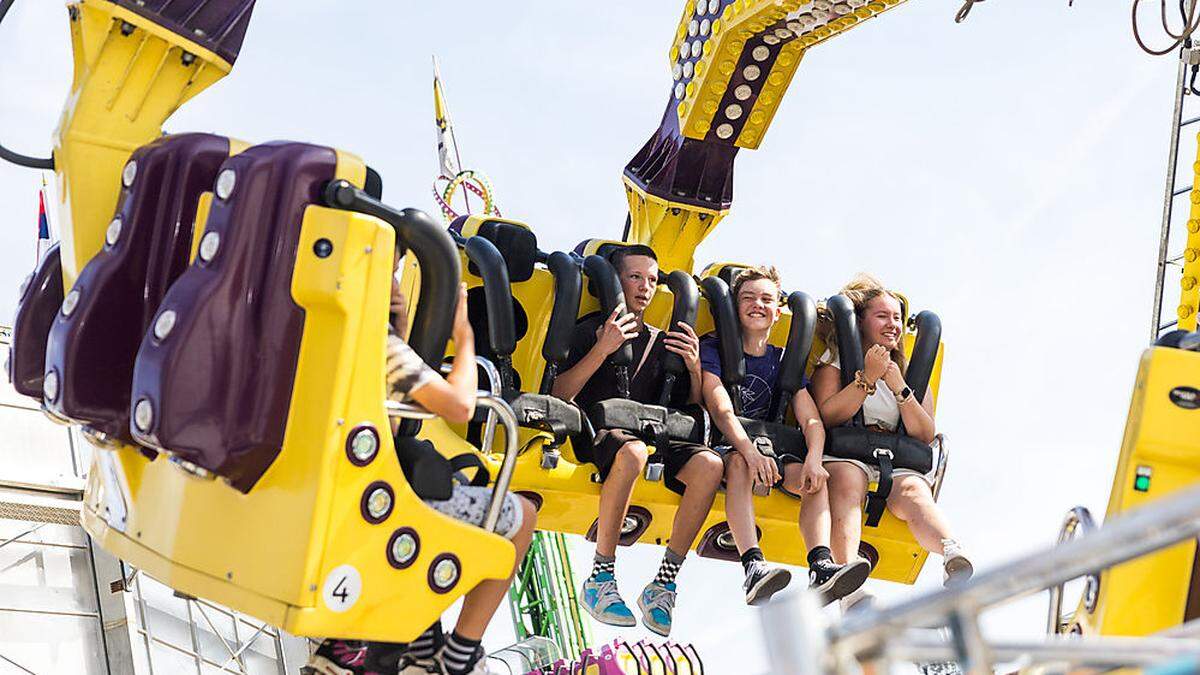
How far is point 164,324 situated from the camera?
4422mm

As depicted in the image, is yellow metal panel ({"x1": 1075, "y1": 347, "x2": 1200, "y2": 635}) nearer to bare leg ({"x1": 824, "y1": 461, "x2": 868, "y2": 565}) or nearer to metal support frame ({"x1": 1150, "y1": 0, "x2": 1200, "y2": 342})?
bare leg ({"x1": 824, "y1": 461, "x2": 868, "y2": 565})

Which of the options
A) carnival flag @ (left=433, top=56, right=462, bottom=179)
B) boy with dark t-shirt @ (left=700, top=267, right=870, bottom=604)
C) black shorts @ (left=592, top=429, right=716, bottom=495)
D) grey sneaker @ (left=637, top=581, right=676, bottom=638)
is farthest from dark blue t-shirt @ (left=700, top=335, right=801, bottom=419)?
carnival flag @ (left=433, top=56, right=462, bottom=179)

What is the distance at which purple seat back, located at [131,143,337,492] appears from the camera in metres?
4.35

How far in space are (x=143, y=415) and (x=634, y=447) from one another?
207 centimetres

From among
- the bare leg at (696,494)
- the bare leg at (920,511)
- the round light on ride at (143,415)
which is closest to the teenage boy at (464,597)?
the round light on ride at (143,415)

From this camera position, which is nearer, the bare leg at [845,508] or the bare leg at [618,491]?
the bare leg at [618,491]

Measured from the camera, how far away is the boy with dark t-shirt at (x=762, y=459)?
5.75 meters

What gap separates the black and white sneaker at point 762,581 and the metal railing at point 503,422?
135cm

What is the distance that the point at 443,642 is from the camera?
4.73 meters

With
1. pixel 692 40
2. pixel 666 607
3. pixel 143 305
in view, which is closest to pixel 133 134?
pixel 143 305

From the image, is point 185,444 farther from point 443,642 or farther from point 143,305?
point 443,642

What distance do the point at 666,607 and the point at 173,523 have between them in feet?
6.42

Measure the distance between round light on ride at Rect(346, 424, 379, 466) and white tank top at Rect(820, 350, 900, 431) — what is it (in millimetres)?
2624

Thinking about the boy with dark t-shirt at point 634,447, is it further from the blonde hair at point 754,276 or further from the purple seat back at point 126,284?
the purple seat back at point 126,284
